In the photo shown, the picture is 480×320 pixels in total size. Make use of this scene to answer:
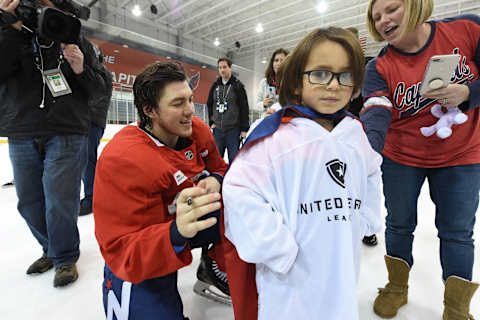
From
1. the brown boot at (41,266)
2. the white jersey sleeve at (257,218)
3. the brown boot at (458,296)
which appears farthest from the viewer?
the brown boot at (41,266)

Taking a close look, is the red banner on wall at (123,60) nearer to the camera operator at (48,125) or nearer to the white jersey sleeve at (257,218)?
the camera operator at (48,125)

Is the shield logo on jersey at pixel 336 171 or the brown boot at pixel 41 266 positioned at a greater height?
the shield logo on jersey at pixel 336 171

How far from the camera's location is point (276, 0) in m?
8.19

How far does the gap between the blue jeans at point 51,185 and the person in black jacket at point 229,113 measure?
6.14 feet

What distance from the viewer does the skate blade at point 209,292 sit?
1103 mm

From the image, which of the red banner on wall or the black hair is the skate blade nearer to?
the black hair

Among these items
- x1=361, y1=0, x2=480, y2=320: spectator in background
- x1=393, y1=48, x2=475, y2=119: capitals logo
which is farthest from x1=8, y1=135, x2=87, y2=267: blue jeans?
x1=393, y1=48, x2=475, y2=119: capitals logo

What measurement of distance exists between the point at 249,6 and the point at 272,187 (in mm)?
9442

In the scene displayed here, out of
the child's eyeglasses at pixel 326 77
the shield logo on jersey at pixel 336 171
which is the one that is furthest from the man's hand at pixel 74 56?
the shield logo on jersey at pixel 336 171

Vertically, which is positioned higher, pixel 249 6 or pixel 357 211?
pixel 249 6

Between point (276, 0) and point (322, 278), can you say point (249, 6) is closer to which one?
point (276, 0)

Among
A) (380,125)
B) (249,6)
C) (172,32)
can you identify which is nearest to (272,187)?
(380,125)

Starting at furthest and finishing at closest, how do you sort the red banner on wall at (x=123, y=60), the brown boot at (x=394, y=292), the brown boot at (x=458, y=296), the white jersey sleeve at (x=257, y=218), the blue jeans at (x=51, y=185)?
the red banner on wall at (x=123, y=60) → the blue jeans at (x=51, y=185) → the brown boot at (x=394, y=292) → the brown boot at (x=458, y=296) → the white jersey sleeve at (x=257, y=218)

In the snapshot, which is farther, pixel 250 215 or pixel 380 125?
pixel 380 125
